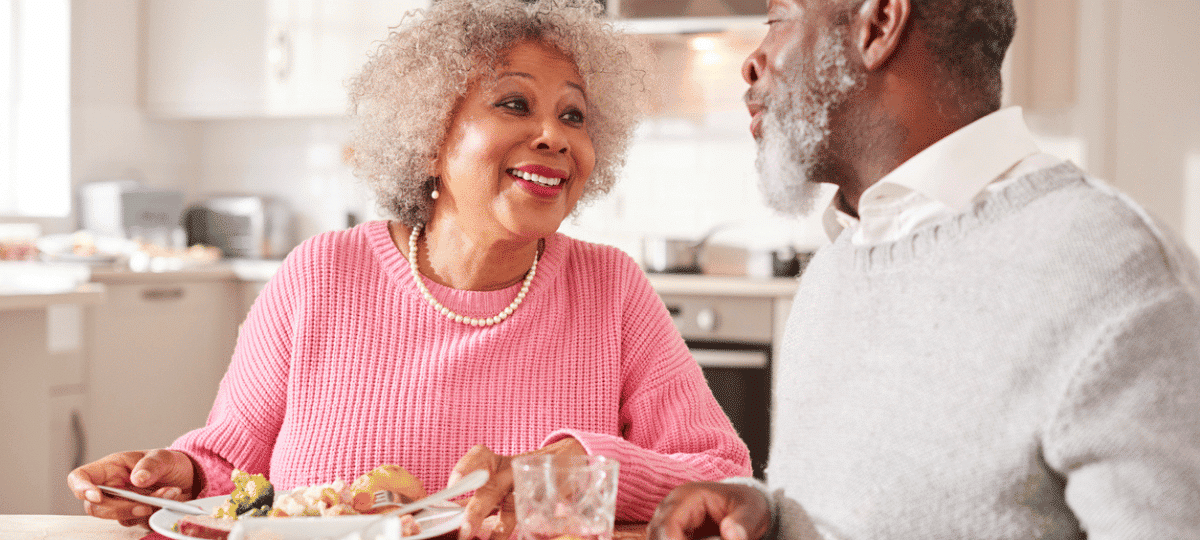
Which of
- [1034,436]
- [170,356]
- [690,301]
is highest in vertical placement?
[1034,436]

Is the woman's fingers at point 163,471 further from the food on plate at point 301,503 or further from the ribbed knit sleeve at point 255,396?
the food on plate at point 301,503

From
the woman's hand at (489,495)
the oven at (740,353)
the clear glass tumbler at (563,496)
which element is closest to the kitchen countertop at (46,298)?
the oven at (740,353)

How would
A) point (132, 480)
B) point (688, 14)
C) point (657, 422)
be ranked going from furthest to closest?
point (688, 14) < point (657, 422) < point (132, 480)

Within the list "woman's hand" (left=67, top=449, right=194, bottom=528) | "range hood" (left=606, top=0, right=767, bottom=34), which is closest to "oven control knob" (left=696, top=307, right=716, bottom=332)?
"range hood" (left=606, top=0, right=767, bottom=34)

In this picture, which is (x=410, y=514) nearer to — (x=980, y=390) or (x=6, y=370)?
(x=980, y=390)

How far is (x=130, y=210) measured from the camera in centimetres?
362

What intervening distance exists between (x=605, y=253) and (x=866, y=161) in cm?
60

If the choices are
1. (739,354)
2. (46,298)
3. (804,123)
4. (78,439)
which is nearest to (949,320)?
(804,123)

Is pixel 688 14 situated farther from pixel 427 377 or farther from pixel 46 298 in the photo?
pixel 427 377

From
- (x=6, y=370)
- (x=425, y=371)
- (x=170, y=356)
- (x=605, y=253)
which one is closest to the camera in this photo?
(x=425, y=371)

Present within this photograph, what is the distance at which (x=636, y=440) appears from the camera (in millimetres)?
1239

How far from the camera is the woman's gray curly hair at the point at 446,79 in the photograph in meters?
1.32

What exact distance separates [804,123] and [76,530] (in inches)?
29.9

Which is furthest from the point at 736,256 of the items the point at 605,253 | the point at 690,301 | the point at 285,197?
the point at 605,253
